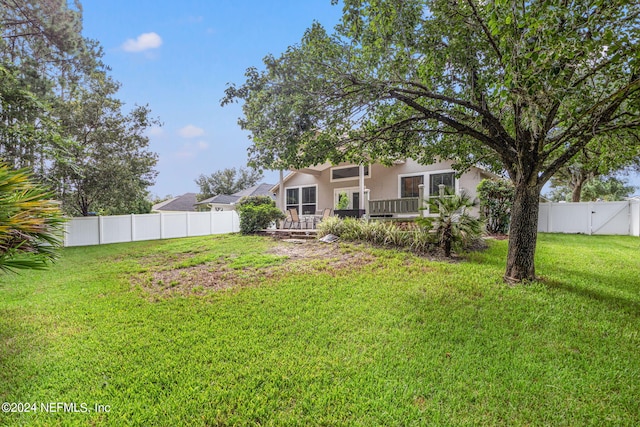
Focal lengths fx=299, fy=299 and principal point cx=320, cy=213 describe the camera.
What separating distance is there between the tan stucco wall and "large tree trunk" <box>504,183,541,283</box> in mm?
6468

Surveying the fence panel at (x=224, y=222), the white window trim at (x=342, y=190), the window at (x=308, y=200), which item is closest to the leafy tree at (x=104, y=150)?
the fence panel at (x=224, y=222)

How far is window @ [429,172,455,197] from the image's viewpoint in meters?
13.0

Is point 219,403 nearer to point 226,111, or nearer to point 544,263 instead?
point 226,111

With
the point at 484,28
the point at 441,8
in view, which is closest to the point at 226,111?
the point at 441,8

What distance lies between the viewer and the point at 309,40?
5211 millimetres

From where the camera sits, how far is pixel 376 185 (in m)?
15.1

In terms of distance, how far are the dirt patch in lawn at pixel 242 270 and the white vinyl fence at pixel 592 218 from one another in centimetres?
1033

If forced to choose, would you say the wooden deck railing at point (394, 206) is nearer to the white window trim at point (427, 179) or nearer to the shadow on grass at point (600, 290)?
the white window trim at point (427, 179)

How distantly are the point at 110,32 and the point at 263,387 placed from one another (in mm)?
16502

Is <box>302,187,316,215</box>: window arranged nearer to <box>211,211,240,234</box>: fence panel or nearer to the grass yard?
<box>211,211,240,234</box>: fence panel

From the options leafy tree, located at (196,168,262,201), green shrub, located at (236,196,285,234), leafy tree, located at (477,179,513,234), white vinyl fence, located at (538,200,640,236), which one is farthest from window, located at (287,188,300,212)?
leafy tree, located at (196,168,262,201)

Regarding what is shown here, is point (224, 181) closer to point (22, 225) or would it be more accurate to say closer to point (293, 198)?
point (293, 198)

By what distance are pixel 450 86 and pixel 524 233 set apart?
123 inches

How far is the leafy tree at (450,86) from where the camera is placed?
4.05 meters
